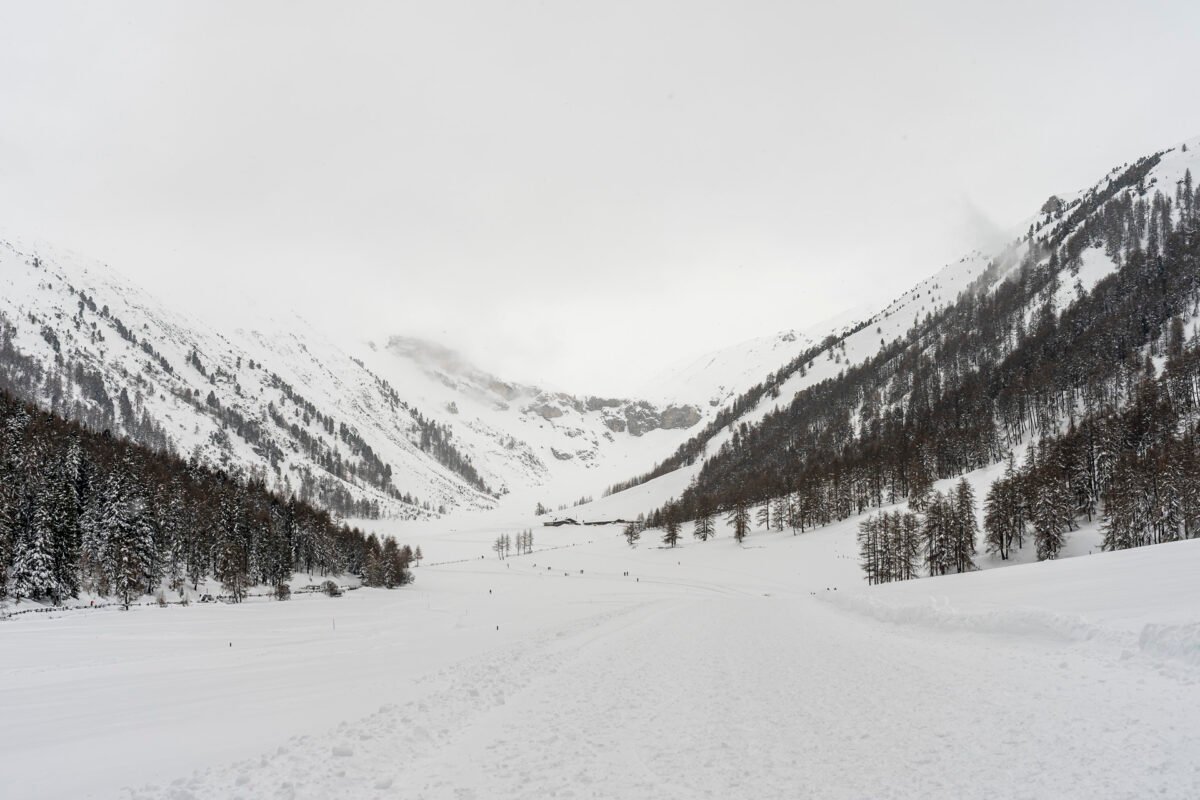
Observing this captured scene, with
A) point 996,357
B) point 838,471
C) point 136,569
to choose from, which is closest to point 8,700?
point 136,569

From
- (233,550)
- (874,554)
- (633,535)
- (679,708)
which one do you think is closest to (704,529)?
→ (633,535)

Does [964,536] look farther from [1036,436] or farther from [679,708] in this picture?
[1036,436]

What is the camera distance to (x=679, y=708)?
39.6ft

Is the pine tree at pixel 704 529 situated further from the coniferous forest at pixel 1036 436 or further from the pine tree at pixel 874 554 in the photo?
the pine tree at pixel 874 554

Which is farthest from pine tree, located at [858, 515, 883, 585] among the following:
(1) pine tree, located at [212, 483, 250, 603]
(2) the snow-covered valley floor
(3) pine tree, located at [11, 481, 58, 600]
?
(3) pine tree, located at [11, 481, 58, 600]

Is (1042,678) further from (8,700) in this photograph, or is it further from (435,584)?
(435,584)

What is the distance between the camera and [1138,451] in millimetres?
77562

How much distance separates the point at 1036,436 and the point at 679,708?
13330 centimetres

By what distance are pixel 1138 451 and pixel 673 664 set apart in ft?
312

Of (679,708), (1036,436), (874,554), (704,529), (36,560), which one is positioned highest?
(1036,436)

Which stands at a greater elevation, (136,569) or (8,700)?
(8,700)

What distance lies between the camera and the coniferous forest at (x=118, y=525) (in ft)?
165

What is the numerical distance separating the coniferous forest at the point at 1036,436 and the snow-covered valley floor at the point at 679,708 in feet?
137

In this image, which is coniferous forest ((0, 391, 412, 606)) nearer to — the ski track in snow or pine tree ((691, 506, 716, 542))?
the ski track in snow
